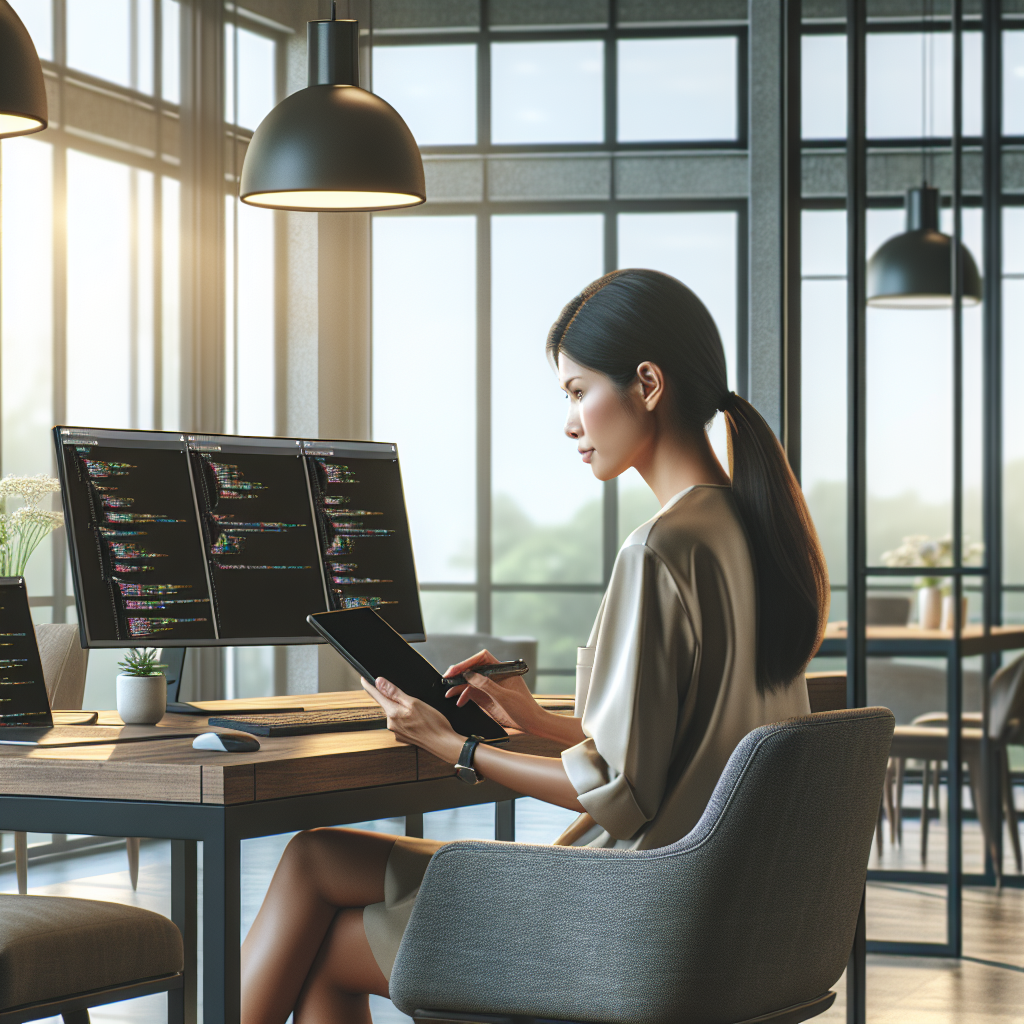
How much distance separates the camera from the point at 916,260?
19.4 feet

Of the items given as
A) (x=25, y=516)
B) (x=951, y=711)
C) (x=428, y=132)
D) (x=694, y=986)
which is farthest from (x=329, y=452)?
(x=428, y=132)

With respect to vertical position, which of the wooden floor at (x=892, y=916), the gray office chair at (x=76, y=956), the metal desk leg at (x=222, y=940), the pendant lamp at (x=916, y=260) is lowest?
the wooden floor at (x=892, y=916)

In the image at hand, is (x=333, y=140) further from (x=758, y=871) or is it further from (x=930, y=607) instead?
(x=930, y=607)

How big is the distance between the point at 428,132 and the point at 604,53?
1.05m

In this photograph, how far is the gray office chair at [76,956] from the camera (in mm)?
1827

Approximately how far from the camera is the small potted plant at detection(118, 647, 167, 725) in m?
2.17

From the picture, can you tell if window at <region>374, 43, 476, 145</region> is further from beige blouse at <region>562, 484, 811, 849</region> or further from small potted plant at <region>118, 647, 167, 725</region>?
beige blouse at <region>562, 484, 811, 849</region>

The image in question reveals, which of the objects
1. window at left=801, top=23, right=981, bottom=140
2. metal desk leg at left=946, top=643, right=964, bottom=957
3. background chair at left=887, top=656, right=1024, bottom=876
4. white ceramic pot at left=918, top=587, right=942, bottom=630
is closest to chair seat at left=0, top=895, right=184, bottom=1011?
metal desk leg at left=946, top=643, right=964, bottom=957

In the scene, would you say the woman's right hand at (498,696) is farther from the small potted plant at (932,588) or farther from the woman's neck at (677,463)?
the small potted plant at (932,588)

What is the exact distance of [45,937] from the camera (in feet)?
6.13

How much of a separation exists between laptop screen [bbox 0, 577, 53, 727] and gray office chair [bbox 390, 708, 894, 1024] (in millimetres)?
766

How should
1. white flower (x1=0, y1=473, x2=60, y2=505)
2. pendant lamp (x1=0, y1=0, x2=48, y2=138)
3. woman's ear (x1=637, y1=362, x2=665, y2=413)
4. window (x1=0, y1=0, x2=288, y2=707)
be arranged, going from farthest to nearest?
window (x1=0, y1=0, x2=288, y2=707) < white flower (x1=0, y1=473, x2=60, y2=505) < pendant lamp (x1=0, y1=0, x2=48, y2=138) < woman's ear (x1=637, y1=362, x2=665, y2=413)

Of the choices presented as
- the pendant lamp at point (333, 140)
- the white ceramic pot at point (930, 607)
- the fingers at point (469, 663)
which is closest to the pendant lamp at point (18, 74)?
the pendant lamp at point (333, 140)

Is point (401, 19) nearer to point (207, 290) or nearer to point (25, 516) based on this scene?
point (207, 290)
